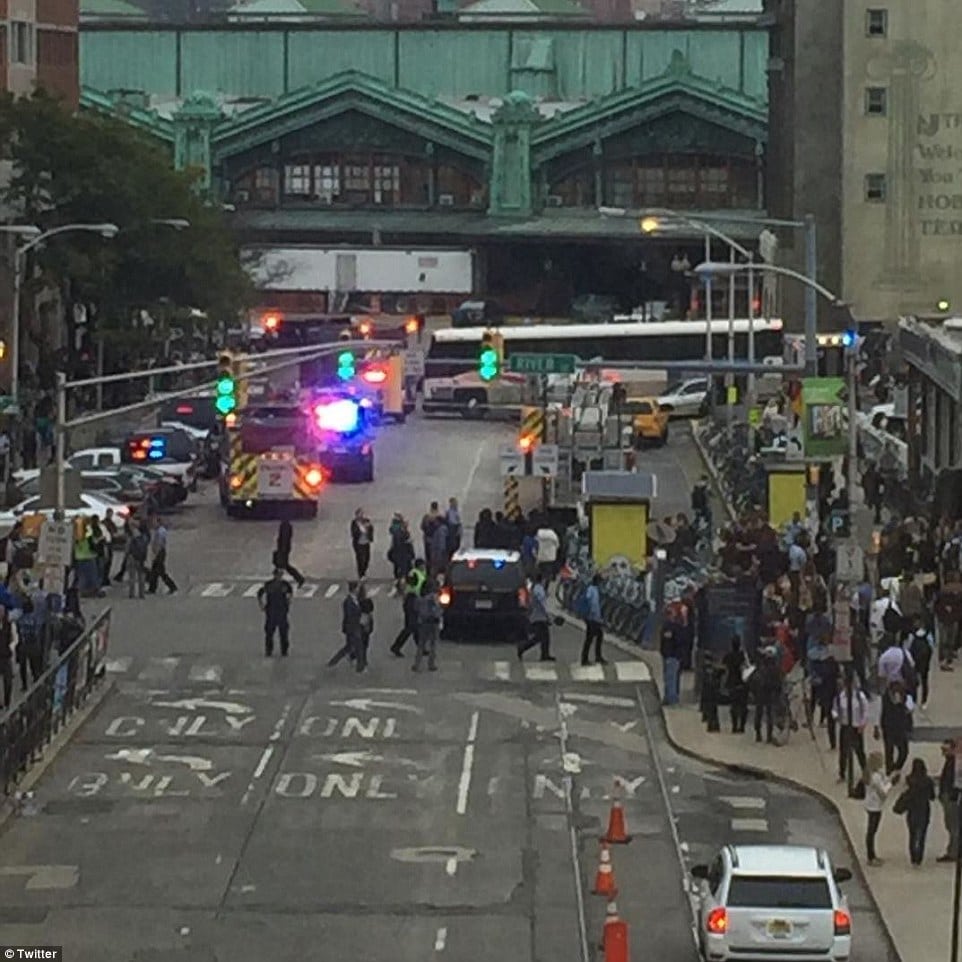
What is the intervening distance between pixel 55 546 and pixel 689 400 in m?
50.4

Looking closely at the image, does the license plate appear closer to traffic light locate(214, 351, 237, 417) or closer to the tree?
traffic light locate(214, 351, 237, 417)

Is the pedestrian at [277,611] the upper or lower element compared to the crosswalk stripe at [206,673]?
upper

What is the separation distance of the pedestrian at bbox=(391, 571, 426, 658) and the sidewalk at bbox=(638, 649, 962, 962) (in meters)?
3.37

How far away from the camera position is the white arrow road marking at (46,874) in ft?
97.8

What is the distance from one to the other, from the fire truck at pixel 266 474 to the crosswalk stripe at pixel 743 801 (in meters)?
30.1

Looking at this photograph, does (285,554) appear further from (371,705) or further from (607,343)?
(607,343)

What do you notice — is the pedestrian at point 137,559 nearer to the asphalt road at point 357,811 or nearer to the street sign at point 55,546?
the asphalt road at point 357,811

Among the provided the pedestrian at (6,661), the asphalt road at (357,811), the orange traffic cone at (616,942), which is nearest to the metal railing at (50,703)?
the asphalt road at (357,811)

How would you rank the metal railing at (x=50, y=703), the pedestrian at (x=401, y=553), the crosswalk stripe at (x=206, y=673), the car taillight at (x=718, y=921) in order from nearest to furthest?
the car taillight at (x=718, y=921)
the metal railing at (x=50, y=703)
the crosswalk stripe at (x=206, y=673)
the pedestrian at (x=401, y=553)

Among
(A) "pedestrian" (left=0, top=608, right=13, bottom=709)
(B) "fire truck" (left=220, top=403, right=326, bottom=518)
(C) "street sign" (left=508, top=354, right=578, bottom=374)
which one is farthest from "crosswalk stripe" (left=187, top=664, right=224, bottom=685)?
(B) "fire truck" (left=220, top=403, right=326, bottom=518)

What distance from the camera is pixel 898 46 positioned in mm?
103375

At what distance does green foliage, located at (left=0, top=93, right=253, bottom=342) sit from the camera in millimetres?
88250

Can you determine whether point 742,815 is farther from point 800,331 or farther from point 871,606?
point 800,331

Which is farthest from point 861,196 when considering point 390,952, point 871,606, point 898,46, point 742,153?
point 390,952
